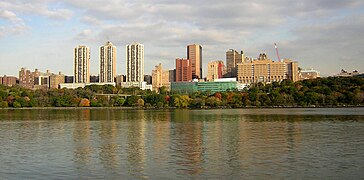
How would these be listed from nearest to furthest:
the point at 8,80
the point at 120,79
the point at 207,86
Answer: the point at 207,86
the point at 120,79
the point at 8,80

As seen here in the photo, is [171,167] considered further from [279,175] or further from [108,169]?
[279,175]

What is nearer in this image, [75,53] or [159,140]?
[159,140]

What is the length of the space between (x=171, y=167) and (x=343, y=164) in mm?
6198

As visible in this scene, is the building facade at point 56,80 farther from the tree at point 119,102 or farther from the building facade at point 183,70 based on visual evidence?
the tree at point 119,102

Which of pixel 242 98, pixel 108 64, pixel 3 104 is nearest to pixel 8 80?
pixel 108 64

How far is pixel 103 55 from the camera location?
164 m

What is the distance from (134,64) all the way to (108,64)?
426 inches

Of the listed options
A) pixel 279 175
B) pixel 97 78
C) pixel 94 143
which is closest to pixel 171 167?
pixel 279 175

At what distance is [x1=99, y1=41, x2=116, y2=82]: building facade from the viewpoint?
532ft

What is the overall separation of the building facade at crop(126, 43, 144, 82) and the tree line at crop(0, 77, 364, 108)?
54133mm

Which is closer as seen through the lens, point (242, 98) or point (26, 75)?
point (242, 98)

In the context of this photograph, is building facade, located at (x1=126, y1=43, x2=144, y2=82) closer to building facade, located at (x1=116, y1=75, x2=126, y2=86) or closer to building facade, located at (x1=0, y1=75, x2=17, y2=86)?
building facade, located at (x1=116, y1=75, x2=126, y2=86)

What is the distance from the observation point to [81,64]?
6521 inches

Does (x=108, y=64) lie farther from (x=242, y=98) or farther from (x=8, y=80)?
(x=242, y=98)
